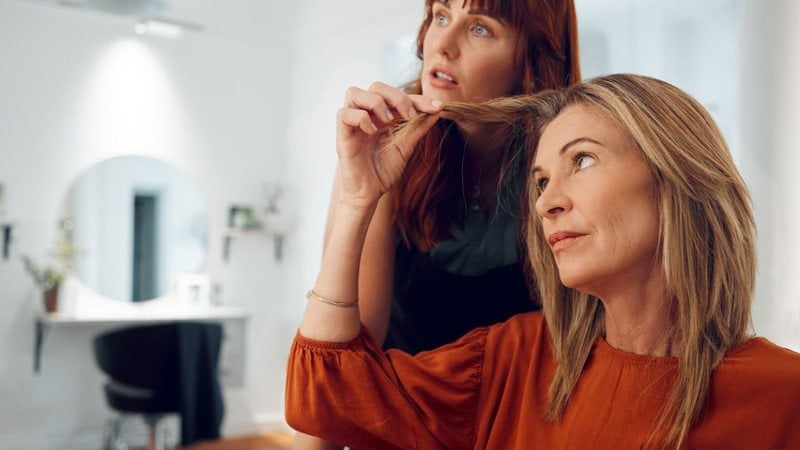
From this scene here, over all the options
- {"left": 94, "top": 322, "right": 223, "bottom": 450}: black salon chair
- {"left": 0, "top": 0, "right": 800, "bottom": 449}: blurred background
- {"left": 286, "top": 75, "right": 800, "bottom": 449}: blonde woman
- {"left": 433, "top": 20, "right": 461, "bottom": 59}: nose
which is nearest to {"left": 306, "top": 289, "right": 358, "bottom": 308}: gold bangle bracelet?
{"left": 286, "top": 75, "right": 800, "bottom": 449}: blonde woman

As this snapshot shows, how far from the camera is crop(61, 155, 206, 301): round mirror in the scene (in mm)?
3879

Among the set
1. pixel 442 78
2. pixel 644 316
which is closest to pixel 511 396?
pixel 644 316

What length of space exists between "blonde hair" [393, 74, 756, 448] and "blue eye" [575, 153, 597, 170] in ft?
0.17

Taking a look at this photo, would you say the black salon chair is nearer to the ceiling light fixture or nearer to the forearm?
the ceiling light fixture

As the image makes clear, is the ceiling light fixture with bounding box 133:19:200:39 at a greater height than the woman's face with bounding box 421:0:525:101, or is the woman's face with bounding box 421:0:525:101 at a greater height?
the ceiling light fixture with bounding box 133:19:200:39

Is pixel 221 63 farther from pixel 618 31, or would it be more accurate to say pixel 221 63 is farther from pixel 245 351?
pixel 618 31

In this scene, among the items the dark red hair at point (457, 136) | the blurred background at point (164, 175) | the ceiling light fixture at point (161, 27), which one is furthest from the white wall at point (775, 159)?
the ceiling light fixture at point (161, 27)

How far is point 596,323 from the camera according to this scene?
0.99 meters

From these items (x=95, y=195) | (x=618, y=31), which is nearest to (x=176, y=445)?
(x=95, y=195)

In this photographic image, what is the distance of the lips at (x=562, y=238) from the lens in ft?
2.81

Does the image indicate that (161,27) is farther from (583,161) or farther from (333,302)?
(583,161)

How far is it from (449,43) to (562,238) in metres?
0.33

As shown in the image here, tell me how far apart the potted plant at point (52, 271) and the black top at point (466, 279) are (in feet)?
10.1

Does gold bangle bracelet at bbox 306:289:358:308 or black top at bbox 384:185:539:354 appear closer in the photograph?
gold bangle bracelet at bbox 306:289:358:308
